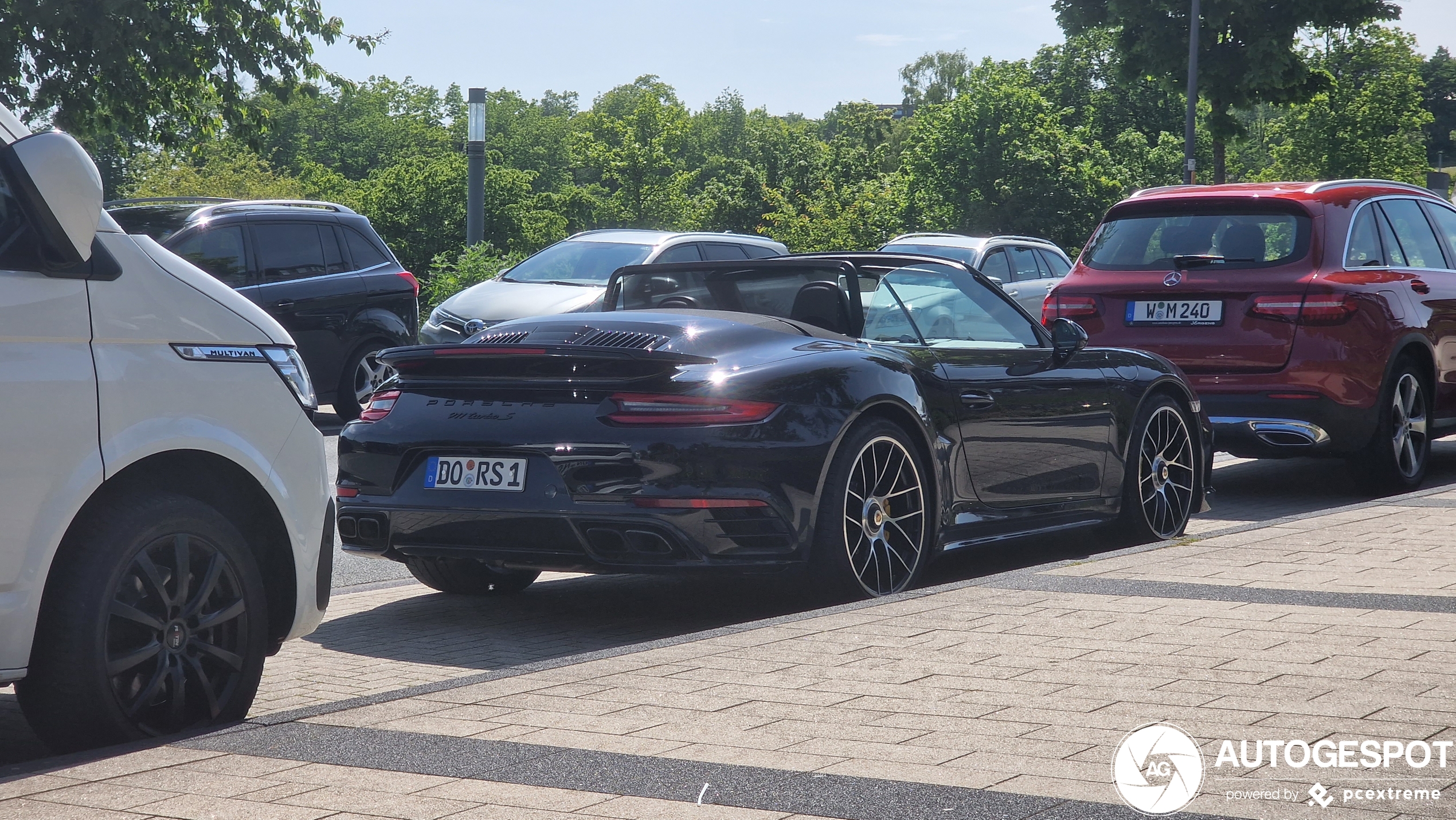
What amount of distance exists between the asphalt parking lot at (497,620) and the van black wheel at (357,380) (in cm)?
605

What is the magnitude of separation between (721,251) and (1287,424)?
27.7ft

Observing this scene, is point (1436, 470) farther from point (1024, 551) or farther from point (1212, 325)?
point (1024, 551)

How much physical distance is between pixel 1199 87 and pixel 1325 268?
27.7m

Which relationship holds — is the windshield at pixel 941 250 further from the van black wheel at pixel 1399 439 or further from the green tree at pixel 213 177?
the green tree at pixel 213 177

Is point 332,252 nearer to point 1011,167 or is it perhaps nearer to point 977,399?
point 977,399

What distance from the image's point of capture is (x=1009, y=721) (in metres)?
3.83

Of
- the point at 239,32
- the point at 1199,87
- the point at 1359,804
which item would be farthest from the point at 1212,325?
the point at 1199,87

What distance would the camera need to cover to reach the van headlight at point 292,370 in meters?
4.40

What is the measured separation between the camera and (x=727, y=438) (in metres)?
5.59

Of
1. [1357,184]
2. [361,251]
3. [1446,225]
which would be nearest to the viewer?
[1357,184]

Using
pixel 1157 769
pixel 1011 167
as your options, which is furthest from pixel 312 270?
pixel 1011 167

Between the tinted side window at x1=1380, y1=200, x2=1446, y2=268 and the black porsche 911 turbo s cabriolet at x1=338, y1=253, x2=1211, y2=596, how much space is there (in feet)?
13.4

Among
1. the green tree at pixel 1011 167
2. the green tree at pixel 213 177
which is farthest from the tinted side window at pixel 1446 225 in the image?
the green tree at pixel 213 177

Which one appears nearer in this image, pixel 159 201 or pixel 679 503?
pixel 679 503
